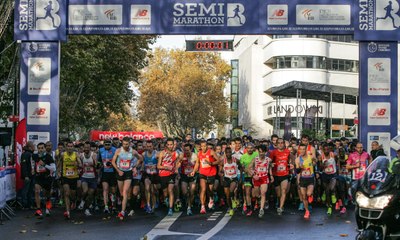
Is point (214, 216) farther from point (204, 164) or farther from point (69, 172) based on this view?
point (69, 172)

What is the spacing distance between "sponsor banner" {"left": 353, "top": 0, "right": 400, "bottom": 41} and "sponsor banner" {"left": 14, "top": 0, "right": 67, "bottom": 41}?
829 cm

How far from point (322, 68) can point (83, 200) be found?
48263 millimetres

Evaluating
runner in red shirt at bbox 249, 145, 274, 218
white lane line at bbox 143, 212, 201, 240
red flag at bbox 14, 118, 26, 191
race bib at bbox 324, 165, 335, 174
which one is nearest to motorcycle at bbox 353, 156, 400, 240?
white lane line at bbox 143, 212, 201, 240

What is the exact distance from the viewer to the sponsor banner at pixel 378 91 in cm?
1888

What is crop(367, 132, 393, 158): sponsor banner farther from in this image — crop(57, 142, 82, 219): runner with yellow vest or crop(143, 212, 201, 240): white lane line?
crop(57, 142, 82, 219): runner with yellow vest

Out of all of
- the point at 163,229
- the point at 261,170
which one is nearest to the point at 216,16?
the point at 261,170

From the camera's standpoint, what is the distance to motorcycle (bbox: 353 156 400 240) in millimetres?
7594

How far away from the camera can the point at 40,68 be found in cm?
1880

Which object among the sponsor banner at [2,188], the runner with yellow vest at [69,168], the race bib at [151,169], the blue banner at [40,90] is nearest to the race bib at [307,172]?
the race bib at [151,169]

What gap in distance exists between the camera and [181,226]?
44.5 feet

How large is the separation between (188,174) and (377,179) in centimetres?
955

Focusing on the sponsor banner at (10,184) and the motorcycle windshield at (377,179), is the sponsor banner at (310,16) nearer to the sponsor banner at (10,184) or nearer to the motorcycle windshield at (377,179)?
the sponsor banner at (10,184)

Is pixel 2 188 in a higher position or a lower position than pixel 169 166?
lower

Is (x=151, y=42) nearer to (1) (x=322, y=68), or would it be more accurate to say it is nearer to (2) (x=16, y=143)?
(2) (x=16, y=143)
